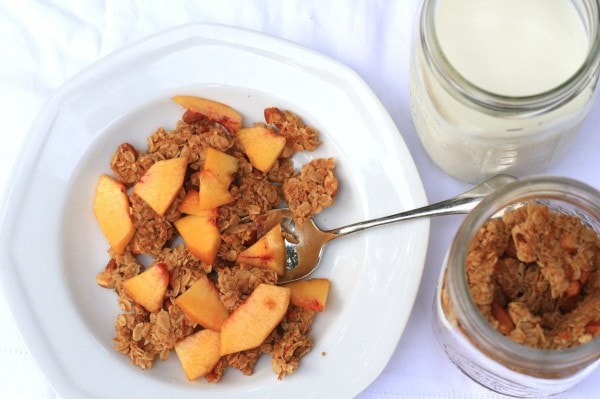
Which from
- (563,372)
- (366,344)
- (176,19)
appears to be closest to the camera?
(563,372)

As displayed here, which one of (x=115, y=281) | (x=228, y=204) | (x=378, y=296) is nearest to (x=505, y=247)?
(x=378, y=296)

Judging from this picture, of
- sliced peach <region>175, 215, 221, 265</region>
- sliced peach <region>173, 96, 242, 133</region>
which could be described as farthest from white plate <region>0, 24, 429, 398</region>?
sliced peach <region>175, 215, 221, 265</region>

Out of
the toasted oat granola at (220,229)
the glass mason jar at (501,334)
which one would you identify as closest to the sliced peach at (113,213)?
the toasted oat granola at (220,229)

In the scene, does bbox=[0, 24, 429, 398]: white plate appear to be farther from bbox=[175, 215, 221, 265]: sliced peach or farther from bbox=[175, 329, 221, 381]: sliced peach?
bbox=[175, 215, 221, 265]: sliced peach

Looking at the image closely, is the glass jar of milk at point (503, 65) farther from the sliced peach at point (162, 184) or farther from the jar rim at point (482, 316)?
the sliced peach at point (162, 184)

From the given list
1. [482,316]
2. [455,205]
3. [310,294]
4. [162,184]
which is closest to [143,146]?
[162,184]

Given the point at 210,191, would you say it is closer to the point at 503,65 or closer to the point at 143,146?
the point at 143,146

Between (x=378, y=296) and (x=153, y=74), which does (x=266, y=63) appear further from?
(x=378, y=296)
